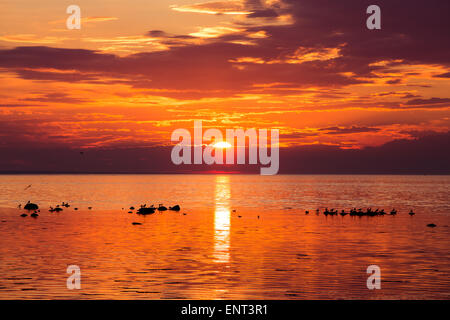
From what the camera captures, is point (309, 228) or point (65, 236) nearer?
point (65, 236)

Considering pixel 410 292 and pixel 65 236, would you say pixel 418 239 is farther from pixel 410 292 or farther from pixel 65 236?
pixel 65 236

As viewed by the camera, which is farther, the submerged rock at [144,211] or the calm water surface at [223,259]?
the submerged rock at [144,211]

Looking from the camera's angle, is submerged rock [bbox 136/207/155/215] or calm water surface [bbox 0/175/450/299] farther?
submerged rock [bbox 136/207/155/215]

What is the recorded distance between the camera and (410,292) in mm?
32406

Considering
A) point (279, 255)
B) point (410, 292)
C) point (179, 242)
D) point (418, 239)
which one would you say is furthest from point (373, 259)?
point (179, 242)

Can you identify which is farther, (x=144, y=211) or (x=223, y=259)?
(x=144, y=211)

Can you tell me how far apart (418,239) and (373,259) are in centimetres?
1775

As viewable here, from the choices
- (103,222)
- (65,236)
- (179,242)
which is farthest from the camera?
(103,222)
